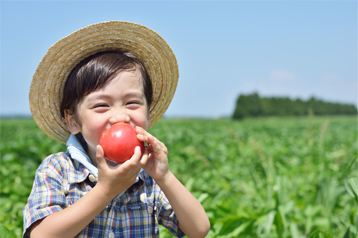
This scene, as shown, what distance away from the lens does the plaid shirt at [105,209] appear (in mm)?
1265

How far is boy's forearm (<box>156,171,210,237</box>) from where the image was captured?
1297mm

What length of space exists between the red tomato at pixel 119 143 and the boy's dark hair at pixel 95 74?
0.77 ft

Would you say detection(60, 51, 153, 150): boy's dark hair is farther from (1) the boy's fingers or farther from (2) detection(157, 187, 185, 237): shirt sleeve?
(2) detection(157, 187, 185, 237): shirt sleeve

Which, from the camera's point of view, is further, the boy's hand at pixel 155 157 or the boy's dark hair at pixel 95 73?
the boy's dark hair at pixel 95 73

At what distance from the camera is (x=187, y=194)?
134 cm

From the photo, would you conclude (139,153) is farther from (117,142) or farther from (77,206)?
(77,206)

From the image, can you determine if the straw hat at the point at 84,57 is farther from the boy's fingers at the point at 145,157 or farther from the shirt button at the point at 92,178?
the boy's fingers at the point at 145,157

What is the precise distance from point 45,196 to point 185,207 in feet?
1.71

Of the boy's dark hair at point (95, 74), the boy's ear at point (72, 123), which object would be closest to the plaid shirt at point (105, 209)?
the boy's ear at point (72, 123)

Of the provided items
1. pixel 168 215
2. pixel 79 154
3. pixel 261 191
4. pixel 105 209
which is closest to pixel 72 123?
pixel 79 154

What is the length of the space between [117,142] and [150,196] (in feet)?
1.35

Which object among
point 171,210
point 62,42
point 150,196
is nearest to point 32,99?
point 62,42

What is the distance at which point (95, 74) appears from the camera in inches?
54.3

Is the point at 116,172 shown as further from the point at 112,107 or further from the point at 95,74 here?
the point at 95,74
